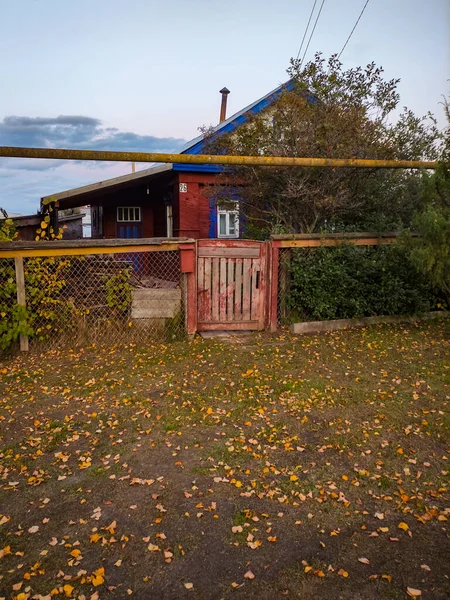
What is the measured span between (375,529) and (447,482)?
0.94 metres

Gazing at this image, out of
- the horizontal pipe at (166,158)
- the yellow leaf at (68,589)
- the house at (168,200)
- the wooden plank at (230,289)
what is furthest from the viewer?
the house at (168,200)

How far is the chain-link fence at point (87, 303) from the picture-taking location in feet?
23.0

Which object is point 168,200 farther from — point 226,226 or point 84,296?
point 84,296

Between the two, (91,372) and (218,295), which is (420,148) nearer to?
(218,295)

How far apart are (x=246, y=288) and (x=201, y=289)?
83 cm

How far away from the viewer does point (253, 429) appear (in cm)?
454

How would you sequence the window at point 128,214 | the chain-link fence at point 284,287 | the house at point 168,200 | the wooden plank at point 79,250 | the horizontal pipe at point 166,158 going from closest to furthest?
the horizontal pipe at point 166,158 → the wooden plank at point 79,250 → the chain-link fence at point 284,287 → the house at point 168,200 → the window at point 128,214

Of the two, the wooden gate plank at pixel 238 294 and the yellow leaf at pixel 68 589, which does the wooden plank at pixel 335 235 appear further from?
the yellow leaf at pixel 68 589

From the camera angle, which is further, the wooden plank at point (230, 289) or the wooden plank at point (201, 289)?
the wooden plank at point (230, 289)

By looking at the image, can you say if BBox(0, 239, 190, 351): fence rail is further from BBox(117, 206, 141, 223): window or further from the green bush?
BBox(117, 206, 141, 223): window

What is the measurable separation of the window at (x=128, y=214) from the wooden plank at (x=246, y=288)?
383 inches

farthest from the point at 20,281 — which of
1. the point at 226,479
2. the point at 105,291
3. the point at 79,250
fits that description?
the point at 226,479

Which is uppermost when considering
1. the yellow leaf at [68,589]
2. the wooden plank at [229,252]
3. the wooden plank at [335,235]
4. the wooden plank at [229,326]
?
the wooden plank at [335,235]

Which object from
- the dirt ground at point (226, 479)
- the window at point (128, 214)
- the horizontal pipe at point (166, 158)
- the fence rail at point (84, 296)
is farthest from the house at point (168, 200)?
the dirt ground at point (226, 479)
